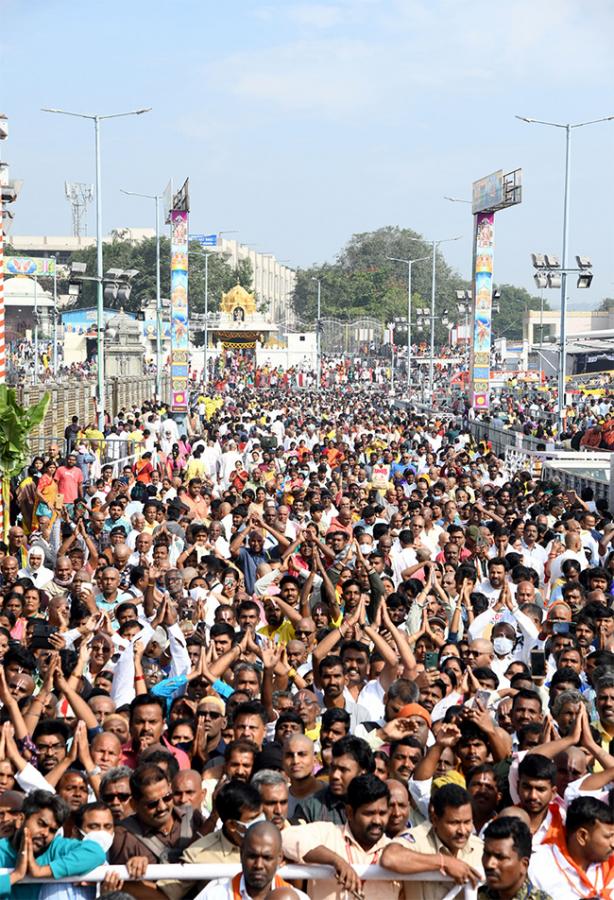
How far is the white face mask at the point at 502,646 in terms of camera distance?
8.86 metres

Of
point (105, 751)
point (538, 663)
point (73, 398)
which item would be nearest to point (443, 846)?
point (105, 751)

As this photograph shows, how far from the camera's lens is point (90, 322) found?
82188 millimetres

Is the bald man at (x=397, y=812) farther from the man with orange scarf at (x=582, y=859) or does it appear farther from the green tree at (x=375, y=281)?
the green tree at (x=375, y=281)

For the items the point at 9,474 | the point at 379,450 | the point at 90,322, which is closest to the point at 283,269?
the point at 90,322

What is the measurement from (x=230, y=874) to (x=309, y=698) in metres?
2.31

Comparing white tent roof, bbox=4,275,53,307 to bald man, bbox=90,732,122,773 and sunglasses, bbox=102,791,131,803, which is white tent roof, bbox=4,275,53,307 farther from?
sunglasses, bbox=102,791,131,803

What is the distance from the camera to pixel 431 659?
341 inches

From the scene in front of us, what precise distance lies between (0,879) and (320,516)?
952 cm

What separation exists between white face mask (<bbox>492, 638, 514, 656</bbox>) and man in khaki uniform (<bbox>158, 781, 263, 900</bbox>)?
147 inches

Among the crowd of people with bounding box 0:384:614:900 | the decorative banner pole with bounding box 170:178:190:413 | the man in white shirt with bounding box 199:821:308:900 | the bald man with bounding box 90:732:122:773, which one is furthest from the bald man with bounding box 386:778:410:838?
the decorative banner pole with bounding box 170:178:190:413

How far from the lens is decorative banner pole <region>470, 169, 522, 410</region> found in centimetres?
3634

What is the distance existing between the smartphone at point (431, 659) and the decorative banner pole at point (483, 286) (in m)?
28.0

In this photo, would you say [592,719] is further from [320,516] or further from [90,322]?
[90,322]

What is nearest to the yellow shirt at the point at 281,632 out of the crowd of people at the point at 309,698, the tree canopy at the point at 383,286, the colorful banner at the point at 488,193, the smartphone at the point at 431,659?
the crowd of people at the point at 309,698
